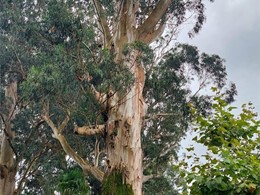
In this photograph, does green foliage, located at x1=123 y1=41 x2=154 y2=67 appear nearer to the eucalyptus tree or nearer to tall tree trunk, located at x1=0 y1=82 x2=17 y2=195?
the eucalyptus tree

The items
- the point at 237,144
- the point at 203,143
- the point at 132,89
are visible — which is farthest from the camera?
the point at 132,89

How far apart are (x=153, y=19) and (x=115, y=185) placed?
4.81 m

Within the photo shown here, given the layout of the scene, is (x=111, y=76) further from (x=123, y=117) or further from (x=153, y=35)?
(x=153, y=35)

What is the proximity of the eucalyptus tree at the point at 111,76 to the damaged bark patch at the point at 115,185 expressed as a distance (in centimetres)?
2

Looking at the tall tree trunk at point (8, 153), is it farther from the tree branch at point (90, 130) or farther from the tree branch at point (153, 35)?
the tree branch at point (153, 35)

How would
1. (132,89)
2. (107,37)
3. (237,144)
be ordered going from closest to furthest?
(237,144) → (132,89) → (107,37)

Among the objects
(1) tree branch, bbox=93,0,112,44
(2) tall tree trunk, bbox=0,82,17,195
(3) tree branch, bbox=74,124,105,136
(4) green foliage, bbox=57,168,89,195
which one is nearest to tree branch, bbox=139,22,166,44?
(1) tree branch, bbox=93,0,112,44

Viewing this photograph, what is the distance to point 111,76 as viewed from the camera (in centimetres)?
936

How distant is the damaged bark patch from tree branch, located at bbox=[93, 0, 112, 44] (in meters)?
3.72

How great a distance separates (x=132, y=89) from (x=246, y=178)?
7.17 metres

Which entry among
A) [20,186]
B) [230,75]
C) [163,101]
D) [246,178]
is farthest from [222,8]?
[246,178]

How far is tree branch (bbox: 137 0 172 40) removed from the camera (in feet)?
38.1

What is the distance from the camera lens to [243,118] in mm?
4035

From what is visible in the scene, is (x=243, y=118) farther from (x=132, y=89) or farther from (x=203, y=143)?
(x=132, y=89)
